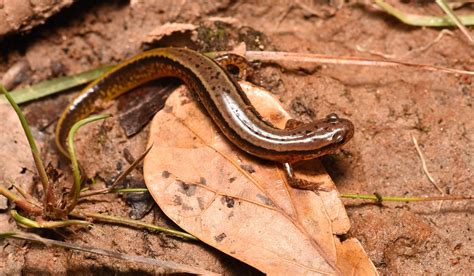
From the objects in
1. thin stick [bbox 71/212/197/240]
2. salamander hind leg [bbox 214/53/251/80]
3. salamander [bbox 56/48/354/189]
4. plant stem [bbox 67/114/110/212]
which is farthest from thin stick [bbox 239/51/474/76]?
thin stick [bbox 71/212/197/240]

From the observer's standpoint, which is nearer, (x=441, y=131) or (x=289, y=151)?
(x=289, y=151)

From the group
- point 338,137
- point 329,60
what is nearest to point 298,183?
point 338,137

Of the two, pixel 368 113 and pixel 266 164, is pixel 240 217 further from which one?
pixel 368 113

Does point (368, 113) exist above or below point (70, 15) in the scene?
below

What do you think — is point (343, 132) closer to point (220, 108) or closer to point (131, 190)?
point (220, 108)

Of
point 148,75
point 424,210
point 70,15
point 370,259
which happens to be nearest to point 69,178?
point 148,75

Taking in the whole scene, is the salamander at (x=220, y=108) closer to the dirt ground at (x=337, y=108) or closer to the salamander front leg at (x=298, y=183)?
the salamander front leg at (x=298, y=183)

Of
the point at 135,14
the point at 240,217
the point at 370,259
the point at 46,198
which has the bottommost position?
the point at 370,259
